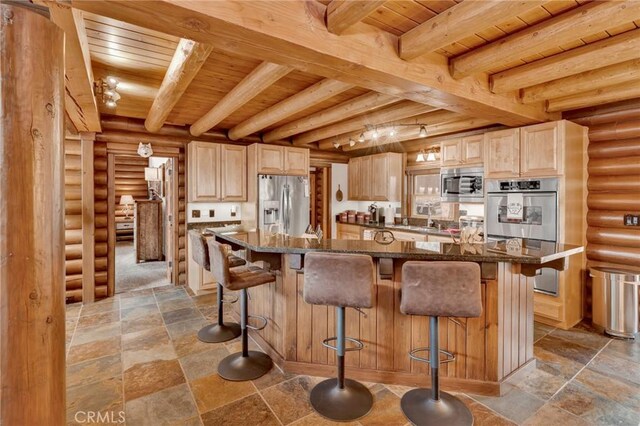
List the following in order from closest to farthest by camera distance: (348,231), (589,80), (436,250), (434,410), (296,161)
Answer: (434,410), (436,250), (589,80), (296,161), (348,231)

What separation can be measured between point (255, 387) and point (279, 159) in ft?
11.8

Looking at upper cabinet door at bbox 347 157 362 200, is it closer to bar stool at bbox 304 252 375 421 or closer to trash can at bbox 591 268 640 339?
trash can at bbox 591 268 640 339

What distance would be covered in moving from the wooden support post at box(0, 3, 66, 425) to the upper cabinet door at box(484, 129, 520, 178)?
4.23 metres

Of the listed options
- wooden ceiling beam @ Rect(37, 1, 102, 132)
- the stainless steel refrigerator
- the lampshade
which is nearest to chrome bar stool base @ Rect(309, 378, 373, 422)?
wooden ceiling beam @ Rect(37, 1, 102, 132)

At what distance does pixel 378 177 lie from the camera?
19.7 feet

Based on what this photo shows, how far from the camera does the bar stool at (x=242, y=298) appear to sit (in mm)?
2539

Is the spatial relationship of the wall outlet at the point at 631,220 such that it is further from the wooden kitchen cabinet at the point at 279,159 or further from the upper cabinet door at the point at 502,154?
the wooden kitchen cabinet at the point at 279,159

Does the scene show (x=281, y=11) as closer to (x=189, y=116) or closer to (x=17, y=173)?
(x=17, y=173)

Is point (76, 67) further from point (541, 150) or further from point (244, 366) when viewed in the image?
point (541, 150)

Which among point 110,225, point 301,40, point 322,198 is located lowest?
point 110,225

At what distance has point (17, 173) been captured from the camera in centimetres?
131

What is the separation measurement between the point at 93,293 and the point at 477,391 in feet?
16.0

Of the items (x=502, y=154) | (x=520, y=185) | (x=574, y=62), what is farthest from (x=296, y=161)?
(x=574, y=62)

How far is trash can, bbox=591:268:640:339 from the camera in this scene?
326 cm
